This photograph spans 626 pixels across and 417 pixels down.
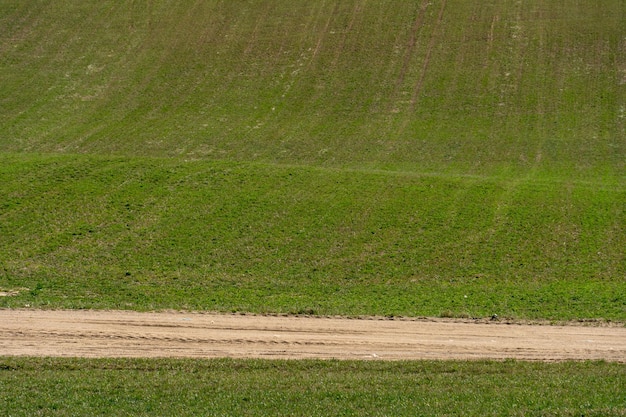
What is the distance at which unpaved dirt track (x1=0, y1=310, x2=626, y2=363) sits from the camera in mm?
18828

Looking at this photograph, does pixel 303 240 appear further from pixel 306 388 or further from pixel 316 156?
pixel 316 156

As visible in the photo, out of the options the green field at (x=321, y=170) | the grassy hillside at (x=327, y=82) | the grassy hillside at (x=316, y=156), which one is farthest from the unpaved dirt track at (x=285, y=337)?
the grassy hillside at (x=327, y=82)

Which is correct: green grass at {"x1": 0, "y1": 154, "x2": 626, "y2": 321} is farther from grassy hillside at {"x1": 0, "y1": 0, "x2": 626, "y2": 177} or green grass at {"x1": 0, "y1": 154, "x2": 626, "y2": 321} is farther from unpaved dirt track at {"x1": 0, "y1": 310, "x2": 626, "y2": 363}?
grassy hillside at {"x1": 0, "y1": 0, "x2": 626, "y2": 177}

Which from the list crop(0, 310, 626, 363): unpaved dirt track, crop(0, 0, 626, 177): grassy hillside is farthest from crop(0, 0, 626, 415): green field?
crop(0, 310, 626, 363): unpaved dirt track

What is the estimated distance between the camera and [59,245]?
1156 inches

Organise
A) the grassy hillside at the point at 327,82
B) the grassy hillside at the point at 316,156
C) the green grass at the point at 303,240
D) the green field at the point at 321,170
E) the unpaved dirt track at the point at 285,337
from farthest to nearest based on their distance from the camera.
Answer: the grassy hillside at the point at 327,82
the grassy hillside at the point at 316,156
the green grass at the point at 303,240
the green field at the point at 321,170
the unpaved dirt track at the point at 285,337

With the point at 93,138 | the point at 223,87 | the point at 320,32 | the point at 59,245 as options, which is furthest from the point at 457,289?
the point at 320,32

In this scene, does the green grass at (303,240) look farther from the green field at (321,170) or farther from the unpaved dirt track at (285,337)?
the unpaved dirt track at (285,337)

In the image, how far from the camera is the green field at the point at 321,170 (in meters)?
23.8

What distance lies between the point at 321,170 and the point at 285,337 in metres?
19.7

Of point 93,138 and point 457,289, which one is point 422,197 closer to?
point 457,289

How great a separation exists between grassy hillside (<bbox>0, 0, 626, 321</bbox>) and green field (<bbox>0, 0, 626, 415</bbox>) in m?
0.16

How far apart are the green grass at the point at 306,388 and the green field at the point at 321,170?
104mm

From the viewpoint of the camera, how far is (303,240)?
30.5 metres
